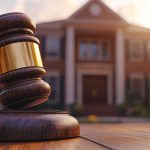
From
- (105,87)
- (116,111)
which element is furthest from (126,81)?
(116,111)

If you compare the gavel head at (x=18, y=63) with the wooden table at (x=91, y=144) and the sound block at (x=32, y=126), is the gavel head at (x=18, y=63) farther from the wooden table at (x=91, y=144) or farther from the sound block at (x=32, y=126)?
the wooden table at (x=91, y=144)

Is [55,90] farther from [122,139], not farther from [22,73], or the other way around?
[122,139]

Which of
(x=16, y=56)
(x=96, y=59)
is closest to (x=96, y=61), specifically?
(x=96, y=59)

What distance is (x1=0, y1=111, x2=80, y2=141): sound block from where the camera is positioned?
1.63 meters

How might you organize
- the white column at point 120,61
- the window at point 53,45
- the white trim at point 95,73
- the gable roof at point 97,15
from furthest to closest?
the window at point 53,45
the white trim at point 95,73
the gable roof at point 97,15
the white column at point 120,61

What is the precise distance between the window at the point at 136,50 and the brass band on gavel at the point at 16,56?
2374 cm

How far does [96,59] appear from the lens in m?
24.4

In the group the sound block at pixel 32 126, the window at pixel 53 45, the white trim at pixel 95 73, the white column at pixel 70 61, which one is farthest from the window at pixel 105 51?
the sound block at pixel 32 126

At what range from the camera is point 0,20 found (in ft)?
6.22

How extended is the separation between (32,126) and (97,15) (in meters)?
22.6

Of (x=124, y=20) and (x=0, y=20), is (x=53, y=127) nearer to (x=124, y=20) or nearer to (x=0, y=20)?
(x=0, y=20)

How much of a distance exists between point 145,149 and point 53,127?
0.56 meters

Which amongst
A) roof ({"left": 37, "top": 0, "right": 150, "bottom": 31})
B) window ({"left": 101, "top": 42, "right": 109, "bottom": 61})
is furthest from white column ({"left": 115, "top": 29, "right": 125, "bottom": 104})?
window ({"left": 101, "top": 42, "right": 109, "bottom": 61})

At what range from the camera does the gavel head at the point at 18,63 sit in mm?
1916
